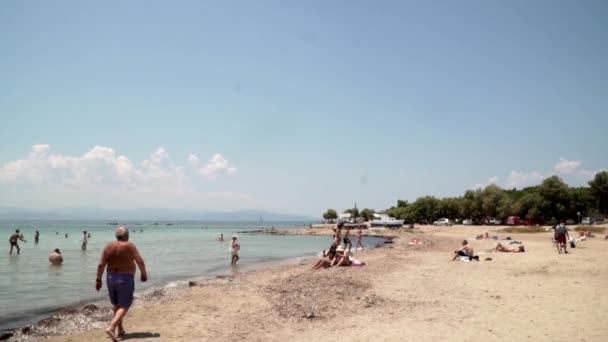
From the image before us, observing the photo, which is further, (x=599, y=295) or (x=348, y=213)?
(x=348, y=213)

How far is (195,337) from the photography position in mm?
7551

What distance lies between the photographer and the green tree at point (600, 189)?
6869 cm

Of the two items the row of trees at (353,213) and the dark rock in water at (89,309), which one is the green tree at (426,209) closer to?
the row of trees at (353,213)

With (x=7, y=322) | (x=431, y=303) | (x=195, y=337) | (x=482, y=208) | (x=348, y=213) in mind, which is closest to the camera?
(x=195, y=337)

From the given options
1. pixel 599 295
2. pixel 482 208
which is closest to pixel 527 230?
pixel 482 208

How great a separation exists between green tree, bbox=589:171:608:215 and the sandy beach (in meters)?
68.4

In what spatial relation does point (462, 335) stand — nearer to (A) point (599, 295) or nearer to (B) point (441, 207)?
(A) point (599, 295)

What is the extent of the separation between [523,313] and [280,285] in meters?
7.73

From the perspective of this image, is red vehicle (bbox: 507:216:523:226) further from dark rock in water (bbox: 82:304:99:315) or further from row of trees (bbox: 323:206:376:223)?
dark rock in water (bbox: 82:304:99:315)

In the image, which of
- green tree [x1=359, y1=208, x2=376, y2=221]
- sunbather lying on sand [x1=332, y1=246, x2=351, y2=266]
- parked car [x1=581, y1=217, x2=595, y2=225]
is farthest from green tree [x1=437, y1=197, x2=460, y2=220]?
sunbather lying on sand [x1=332, y1=246, x2=351, y2=266]

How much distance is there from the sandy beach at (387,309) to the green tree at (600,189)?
68448mm

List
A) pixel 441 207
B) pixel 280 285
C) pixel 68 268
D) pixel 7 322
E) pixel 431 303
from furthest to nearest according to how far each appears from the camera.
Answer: pixel 441 207
pixel 68 268
pixel 280 285
pixel 7 322
pixel 431 303

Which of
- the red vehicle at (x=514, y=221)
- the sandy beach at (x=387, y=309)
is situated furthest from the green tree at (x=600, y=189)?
the sandy beach at (x=387, y=309)

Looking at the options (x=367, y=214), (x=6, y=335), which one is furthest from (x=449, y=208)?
(x=6, y=335)
